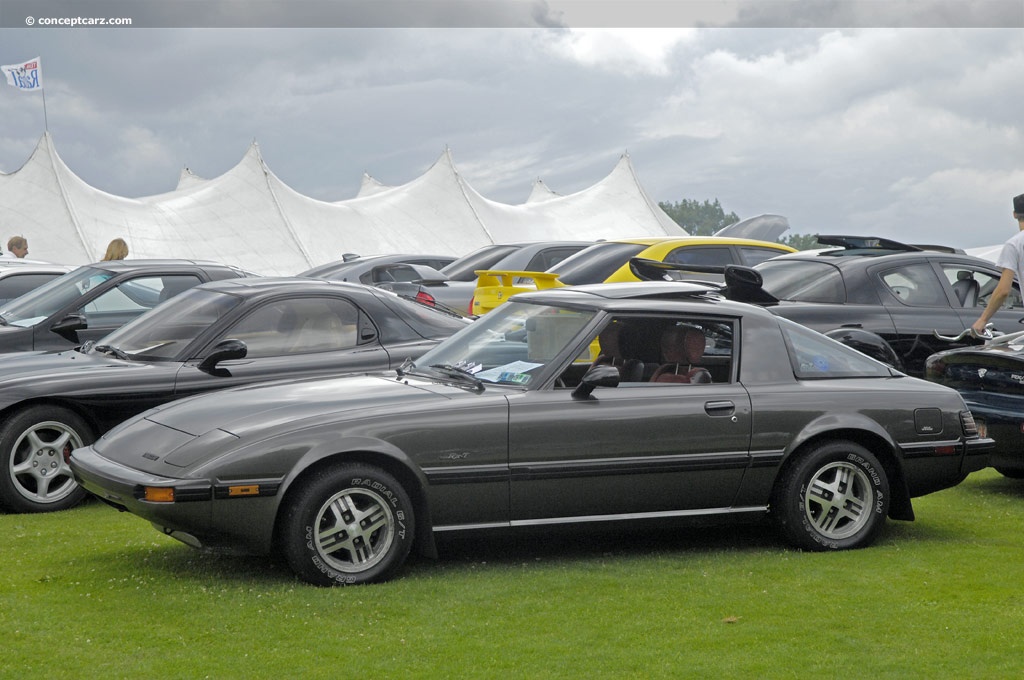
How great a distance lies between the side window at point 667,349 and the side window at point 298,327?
8.24 ft

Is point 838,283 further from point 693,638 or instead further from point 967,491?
point 693,638

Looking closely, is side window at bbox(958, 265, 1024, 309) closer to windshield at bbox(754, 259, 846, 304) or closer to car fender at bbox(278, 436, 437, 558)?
windshield at bbox(754, 259, 846, 304)

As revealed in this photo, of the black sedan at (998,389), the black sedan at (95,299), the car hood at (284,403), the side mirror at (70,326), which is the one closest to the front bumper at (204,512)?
the car hood at (284,403)

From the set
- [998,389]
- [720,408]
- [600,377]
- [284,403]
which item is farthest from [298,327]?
[998,389]

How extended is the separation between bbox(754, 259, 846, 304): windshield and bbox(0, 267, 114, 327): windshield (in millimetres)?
5480

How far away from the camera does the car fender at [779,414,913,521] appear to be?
262 inches

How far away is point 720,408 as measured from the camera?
6.52m

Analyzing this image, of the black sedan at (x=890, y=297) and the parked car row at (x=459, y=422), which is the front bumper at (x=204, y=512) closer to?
the parked car row at (x=459, y=422)

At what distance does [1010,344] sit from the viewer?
847 cm

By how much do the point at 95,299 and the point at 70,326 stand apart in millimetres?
877

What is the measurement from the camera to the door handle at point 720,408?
6.50 m

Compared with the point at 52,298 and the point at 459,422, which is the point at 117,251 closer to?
the point at 52,298

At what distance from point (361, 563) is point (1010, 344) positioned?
15.8ft

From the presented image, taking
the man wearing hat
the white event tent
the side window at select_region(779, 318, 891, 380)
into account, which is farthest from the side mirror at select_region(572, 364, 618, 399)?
the white event tent
